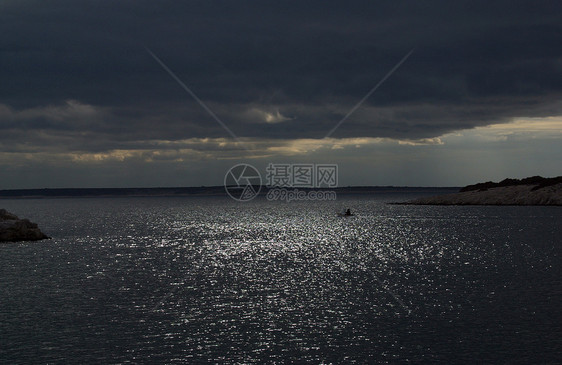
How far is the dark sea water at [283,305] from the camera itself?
27.1 m

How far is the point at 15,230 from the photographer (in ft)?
271

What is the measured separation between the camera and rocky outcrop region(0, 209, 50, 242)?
81.5m

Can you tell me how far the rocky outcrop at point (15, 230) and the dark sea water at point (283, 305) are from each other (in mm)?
8358

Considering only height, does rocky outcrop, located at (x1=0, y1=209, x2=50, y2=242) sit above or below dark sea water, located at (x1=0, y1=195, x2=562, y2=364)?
above

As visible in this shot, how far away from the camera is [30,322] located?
33094 mm

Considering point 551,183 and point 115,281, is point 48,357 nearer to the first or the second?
point 115,281

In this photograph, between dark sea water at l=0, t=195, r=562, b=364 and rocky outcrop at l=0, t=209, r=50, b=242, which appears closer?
dark sea water at l=0, t=195, r=562, b=364

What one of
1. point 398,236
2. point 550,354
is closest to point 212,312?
point 550,354

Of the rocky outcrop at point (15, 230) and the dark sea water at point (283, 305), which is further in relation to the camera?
the rocky outcrop at point (15, 230)

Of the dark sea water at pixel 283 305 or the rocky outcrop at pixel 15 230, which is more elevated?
the rocky outcrop at pixel 15 230

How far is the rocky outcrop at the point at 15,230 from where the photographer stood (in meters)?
81.5

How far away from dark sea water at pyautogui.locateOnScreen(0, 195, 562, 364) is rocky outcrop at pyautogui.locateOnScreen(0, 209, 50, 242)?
836cm

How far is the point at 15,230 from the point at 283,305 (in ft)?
199

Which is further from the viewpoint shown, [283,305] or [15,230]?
[15,230]
